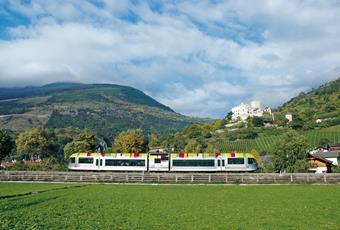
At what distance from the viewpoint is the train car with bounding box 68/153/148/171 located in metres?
56.5

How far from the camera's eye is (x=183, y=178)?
1610 inches

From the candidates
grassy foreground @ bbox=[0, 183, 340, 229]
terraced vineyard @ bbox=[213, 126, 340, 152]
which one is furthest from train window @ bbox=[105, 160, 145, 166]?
terraced vineyard @ bbox=[213, 126, 340, 152]

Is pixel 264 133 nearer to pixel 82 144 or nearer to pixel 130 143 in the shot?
pixel 130 143

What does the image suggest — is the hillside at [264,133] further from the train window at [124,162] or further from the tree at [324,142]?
the train window at [124,162]

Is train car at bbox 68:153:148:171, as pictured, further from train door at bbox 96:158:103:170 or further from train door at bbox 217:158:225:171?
train door at bbox 217:158:225:171

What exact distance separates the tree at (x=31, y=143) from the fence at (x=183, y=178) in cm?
5710

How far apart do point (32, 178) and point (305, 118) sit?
13241 cm

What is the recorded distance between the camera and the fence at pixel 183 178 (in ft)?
127

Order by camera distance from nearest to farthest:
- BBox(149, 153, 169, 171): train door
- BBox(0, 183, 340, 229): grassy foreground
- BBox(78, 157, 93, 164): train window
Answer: BBox(0, 183, 340, 229): grassy foreground < BBox(149, 153, 169, 171): train door < BBox(78, 157, 93, 164): train window

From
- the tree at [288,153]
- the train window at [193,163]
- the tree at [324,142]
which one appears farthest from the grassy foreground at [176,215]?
the tree at [324,142]

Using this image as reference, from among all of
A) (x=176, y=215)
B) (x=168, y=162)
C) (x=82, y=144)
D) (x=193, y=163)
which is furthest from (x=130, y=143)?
(x=176, y=215)

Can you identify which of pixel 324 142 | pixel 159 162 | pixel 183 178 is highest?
pixel 324 142

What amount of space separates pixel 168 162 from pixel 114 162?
7966 millimetres

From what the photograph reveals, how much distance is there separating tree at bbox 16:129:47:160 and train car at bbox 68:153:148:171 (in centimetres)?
4700
